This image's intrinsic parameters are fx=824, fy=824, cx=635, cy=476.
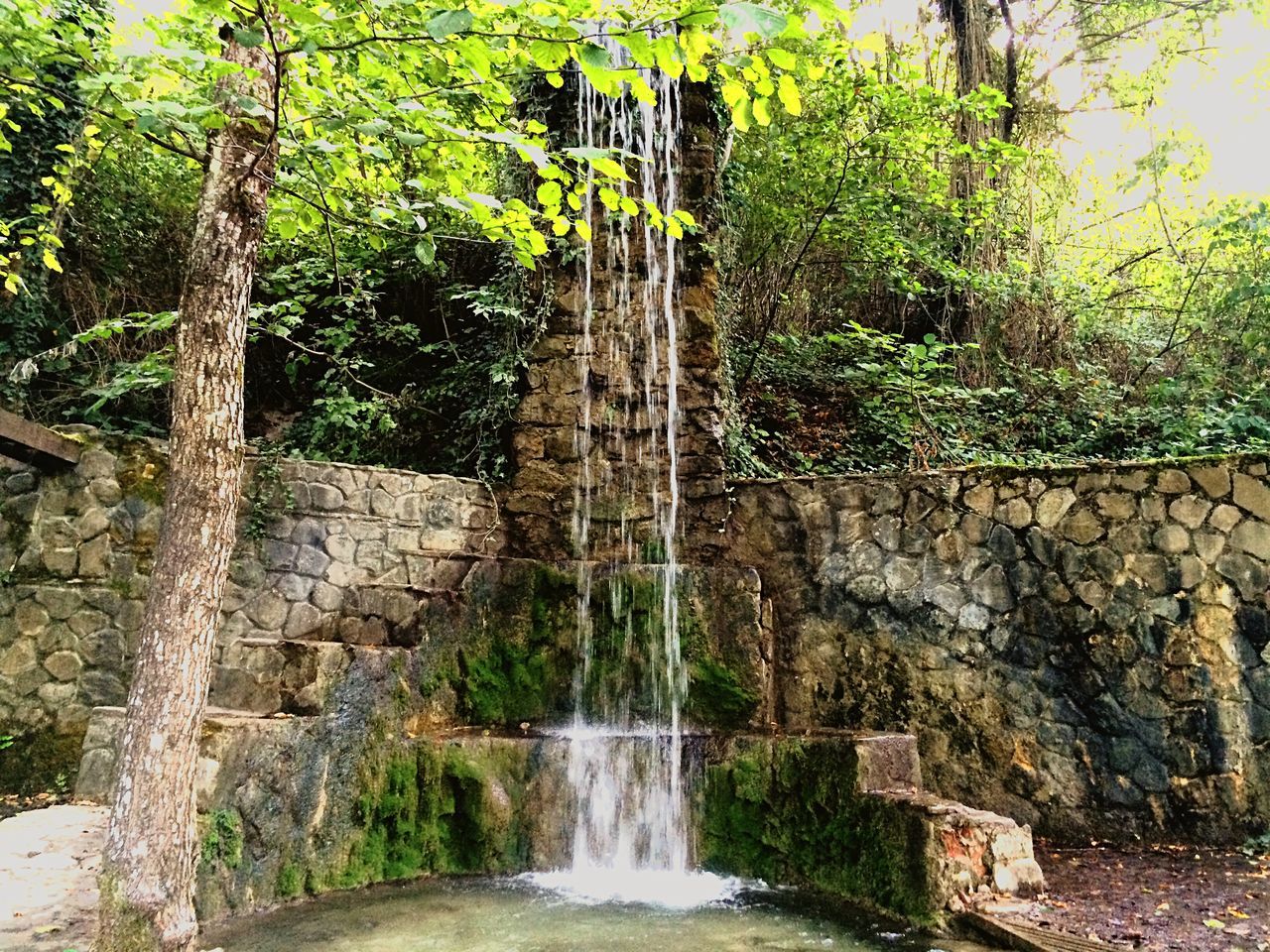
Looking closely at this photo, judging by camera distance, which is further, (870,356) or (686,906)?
(870,356)

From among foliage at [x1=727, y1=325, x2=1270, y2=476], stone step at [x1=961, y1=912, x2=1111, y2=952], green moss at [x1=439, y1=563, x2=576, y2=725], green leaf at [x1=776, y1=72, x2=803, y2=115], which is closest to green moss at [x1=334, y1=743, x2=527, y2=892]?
green moss at [x1=439, y1=563, x2=576, y2=725]

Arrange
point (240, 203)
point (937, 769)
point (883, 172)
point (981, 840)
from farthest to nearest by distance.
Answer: point (883, 172) → point (937, 769) → point (981, 840) → point (240, 203)

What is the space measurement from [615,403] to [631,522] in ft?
2.93

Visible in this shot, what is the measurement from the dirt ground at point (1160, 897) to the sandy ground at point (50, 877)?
3.47 meters

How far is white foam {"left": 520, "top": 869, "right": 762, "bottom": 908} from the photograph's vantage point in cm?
380

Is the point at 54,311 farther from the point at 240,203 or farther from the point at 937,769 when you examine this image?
the point at 937,769

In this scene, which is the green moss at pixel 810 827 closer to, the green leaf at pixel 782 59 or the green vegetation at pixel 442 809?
the green vegetation at pixel 442 809

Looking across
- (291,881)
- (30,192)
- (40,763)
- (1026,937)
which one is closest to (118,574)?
(40,763)

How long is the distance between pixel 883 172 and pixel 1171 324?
324 centimetres

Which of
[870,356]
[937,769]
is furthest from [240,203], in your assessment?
[870,356]

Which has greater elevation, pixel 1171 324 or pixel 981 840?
pixel 1171 324

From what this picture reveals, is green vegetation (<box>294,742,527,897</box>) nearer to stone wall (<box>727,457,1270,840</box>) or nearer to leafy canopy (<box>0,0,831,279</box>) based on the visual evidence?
stone wall (<box>727,457,1270,840</box>)

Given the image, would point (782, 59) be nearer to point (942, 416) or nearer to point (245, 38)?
point (245, 38)

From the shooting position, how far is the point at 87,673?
191 inches
